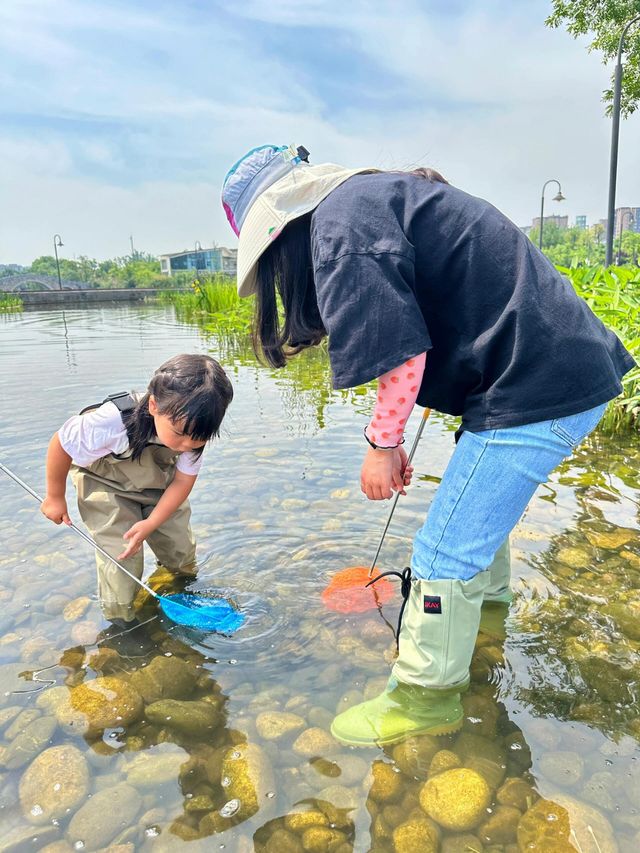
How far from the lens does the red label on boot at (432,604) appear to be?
156 centimetres

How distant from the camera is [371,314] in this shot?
4.26 ft

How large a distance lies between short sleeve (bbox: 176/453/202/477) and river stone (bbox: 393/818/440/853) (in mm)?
1239

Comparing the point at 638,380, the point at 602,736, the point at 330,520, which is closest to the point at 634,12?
the point at 638,380

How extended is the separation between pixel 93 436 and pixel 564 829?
5.38ft

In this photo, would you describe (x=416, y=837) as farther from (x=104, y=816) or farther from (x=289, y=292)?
(x=289, y=292)

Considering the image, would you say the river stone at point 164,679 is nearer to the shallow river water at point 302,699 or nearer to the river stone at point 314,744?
the shallow river water at point 302,699

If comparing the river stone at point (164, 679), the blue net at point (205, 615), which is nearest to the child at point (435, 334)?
the river stone at point (164, 679)

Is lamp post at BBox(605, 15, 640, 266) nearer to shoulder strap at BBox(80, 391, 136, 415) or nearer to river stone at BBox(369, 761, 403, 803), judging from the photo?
shoulder strap at BBox(80, 391, 136, 415)

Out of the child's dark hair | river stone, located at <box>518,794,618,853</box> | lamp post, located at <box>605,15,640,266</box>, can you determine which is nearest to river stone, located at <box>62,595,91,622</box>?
the child's dark hair

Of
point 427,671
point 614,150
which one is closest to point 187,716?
point 427,671

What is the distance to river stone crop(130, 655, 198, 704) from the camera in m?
1.79

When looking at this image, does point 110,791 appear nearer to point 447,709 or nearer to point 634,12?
point 447,709

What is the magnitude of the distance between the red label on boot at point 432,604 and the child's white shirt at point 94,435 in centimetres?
111

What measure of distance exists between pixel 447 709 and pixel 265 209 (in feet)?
4.46
